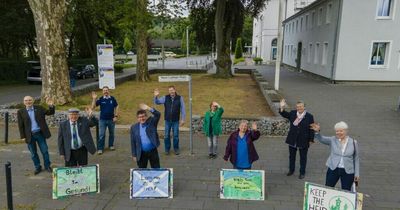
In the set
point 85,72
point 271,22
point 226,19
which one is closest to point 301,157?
point 226,19

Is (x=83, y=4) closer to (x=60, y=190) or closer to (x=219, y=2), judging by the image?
(x=219, y=2)

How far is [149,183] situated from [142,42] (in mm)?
18074

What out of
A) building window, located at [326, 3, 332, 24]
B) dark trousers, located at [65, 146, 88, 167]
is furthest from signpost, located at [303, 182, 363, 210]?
building window, located at [326, 3, 332, 24]

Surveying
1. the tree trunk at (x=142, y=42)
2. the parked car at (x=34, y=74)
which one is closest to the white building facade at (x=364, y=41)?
the tree trunk at (x=142, y=42)

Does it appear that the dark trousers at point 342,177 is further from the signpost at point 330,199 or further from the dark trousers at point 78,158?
the dark trousers at point 78,158

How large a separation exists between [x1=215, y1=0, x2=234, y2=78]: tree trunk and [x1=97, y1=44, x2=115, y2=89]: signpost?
1286cm

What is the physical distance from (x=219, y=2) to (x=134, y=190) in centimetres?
2148

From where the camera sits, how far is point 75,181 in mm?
5570

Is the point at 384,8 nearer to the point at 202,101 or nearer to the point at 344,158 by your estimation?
the point at 202,101

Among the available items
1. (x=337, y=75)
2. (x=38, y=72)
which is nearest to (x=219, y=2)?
(x=337, y=75)

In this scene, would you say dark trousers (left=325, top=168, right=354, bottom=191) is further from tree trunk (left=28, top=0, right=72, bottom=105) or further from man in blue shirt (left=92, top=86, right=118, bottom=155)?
tree trunk (left=28, top=0, right=72, bottom=105)

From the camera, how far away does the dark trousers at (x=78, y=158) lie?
593cm

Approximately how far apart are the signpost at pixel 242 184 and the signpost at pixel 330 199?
839 millimetres

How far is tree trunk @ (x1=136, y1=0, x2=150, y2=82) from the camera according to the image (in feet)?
66.7
